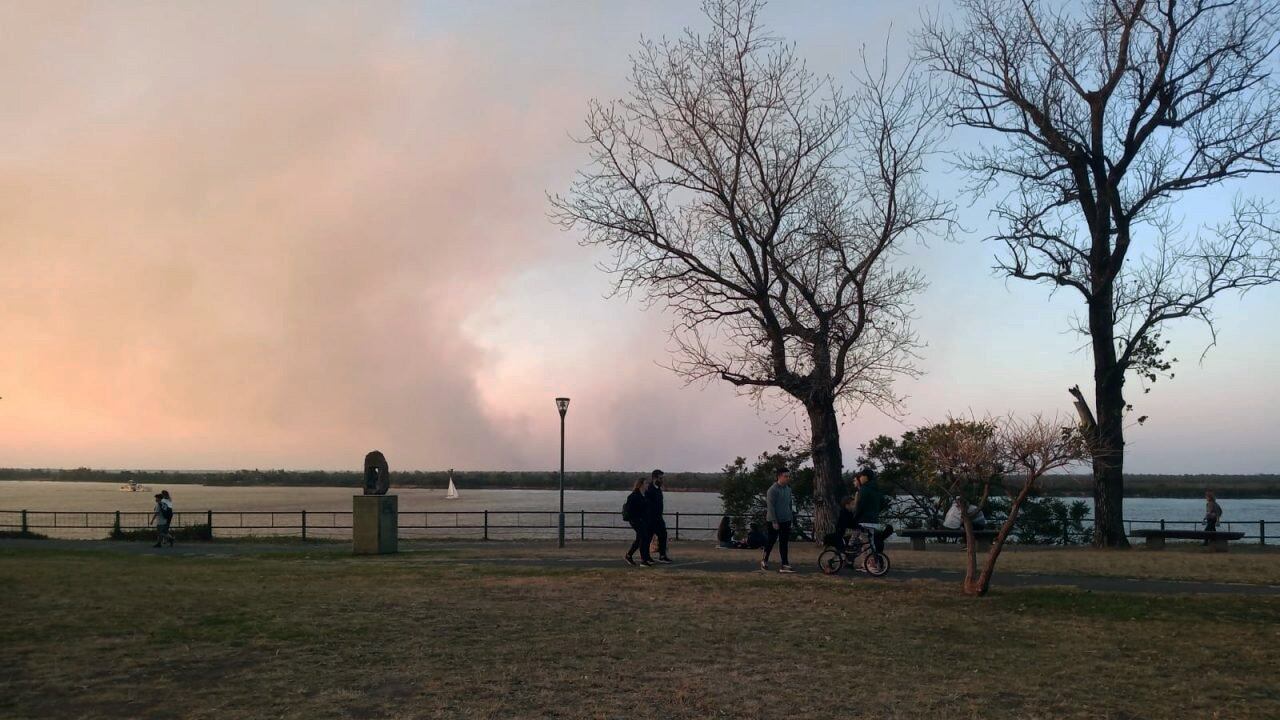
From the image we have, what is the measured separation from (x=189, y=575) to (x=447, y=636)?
933 centimetres

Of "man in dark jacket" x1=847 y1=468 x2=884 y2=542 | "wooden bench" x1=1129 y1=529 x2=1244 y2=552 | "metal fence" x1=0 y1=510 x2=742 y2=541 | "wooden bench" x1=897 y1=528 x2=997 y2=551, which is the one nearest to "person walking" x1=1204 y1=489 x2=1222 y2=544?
"wooden bench" x1=1129 y1=529 x2=1244 y2=552

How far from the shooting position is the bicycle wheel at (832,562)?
1736 cm

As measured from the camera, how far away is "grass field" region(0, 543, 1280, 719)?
8328 mm

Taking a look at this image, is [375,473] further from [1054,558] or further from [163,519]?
[1054,558]

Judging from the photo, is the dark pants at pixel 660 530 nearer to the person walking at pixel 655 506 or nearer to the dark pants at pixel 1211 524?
the person walking at pixel 655 506

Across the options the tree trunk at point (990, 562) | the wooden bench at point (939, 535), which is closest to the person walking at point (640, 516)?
the tree trunk at point (990, 562)

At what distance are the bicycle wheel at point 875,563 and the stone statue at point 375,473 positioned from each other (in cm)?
1304

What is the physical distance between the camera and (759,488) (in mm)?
34656

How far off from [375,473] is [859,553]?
13.2 metres

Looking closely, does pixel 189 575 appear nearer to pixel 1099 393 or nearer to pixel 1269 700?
pixel 1269 700

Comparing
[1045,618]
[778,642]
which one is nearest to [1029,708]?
[778,642]

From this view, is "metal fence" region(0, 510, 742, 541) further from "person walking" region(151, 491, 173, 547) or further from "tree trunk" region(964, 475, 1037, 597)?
"tree trunk" region(964, 475, 1037, 597)

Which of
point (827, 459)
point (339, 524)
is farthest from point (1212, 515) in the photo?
point (339, 524)

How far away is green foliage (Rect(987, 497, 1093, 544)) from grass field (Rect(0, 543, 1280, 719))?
1981 cm
